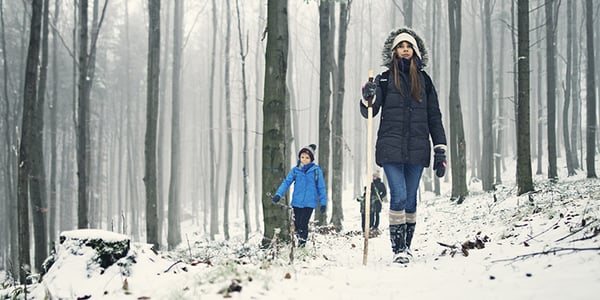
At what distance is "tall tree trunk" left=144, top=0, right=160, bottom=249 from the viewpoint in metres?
10.2

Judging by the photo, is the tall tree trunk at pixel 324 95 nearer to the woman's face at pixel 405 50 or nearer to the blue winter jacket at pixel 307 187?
the blue winter jacket at pixel 307 187

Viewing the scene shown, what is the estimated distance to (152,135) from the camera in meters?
10.4

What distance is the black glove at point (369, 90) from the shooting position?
4.37 meters

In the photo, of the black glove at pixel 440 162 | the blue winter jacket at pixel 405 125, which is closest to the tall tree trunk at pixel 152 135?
the blue winter jacket at pixel 405 125

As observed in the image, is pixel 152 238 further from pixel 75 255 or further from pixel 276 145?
pixel 75 255

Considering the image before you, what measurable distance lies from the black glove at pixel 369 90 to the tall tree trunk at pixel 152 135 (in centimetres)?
742

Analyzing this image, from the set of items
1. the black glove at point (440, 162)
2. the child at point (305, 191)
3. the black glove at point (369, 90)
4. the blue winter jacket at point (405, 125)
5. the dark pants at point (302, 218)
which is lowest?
the dark pants at point (302, 218)

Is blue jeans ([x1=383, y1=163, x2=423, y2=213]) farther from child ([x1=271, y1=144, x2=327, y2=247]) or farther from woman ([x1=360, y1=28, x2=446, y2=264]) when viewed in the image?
child ([x1=271, y1=144, x2=327, y2=247])

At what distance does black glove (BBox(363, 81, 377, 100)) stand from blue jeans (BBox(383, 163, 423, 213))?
79cm

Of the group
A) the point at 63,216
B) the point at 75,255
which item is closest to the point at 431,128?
the point at 75,255

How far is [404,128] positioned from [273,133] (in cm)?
200

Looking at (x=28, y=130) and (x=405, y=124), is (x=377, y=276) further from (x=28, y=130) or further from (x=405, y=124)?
(x=28, y=130)

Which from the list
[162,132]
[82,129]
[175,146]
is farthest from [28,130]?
[162,132]

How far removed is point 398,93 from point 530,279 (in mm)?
2417
